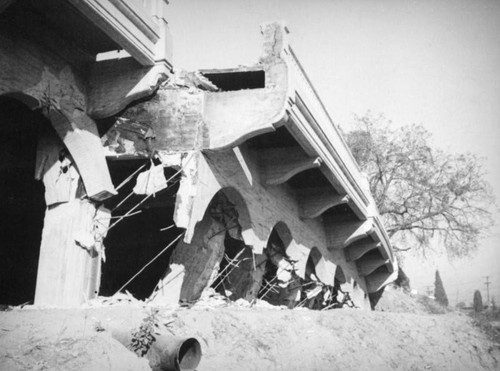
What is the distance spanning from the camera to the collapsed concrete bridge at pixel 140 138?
671 centimetres

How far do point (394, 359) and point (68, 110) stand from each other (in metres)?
6.13

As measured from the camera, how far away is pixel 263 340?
6.01 metres

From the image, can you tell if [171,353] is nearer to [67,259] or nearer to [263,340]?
[263,340]

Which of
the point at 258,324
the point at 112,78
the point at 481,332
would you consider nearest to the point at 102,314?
the point at 258,324

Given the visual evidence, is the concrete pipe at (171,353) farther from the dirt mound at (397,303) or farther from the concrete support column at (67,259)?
the dirt mound at (397,303)

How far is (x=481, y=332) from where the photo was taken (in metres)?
10.1

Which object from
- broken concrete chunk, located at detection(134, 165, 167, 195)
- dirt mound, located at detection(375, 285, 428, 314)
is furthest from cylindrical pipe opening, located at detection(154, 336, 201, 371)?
dirt mound, located at detection(375, 285, 428, 314)

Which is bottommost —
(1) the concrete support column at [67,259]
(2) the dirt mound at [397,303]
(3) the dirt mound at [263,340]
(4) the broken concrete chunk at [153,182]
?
(2) the dirt mound at [397,303]

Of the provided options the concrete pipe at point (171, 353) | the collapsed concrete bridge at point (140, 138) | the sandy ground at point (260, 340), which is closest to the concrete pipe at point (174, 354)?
the concrete pipe at point (171, 353)

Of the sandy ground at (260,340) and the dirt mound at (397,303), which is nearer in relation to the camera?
the sandy ground at (260,340)

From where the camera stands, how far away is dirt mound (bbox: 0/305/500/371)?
4391 mm

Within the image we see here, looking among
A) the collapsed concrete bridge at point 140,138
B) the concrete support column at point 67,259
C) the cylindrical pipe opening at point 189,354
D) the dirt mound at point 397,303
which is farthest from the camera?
the dirt mound at point 397,303

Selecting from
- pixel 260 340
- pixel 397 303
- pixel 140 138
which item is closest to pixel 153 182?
pixel 140 138

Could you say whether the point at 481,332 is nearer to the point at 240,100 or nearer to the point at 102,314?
the point at 240,100
